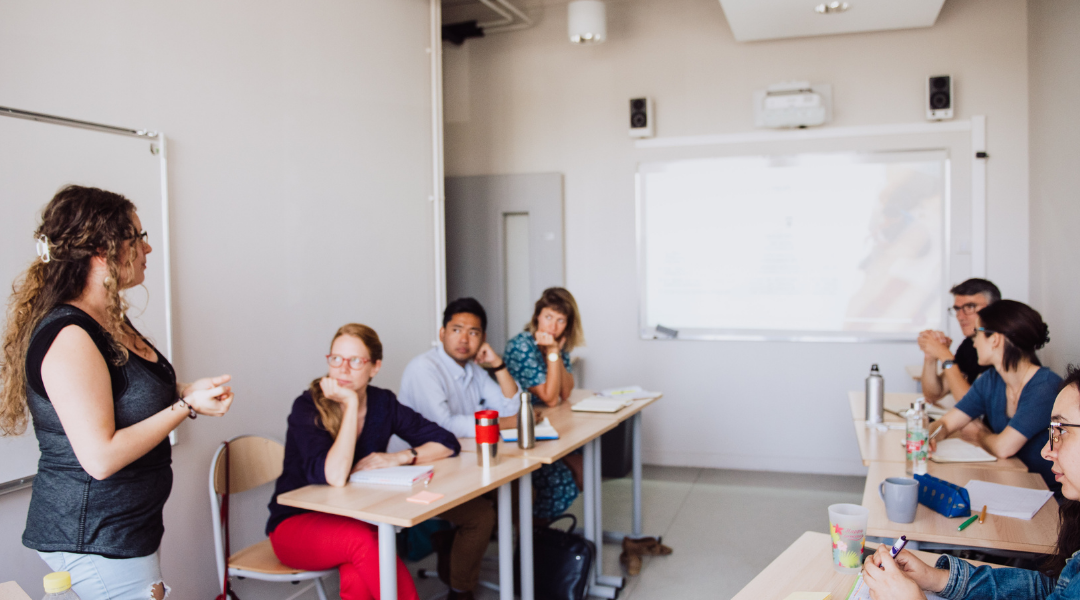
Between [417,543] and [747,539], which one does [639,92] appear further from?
[417,543]

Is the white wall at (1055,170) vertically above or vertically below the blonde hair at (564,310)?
above

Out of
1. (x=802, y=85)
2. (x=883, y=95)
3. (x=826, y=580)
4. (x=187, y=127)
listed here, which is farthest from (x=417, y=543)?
(x=883, y=95)

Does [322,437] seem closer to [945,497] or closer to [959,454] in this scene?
[945,497]

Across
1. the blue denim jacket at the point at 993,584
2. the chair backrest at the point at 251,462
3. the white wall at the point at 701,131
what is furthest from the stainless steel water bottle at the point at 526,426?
the white wall at the point at 701,131

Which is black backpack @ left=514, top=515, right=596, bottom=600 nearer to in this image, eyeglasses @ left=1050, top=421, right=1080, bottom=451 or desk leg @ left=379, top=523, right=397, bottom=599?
desk leg @ left=379, top=523, right=397, bottom=599

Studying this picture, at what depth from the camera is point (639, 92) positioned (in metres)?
5.32

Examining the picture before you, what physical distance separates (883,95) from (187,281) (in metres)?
4.30

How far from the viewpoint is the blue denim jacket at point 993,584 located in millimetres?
1524

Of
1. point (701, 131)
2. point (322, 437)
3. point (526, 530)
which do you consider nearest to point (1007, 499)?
point (526, 530)

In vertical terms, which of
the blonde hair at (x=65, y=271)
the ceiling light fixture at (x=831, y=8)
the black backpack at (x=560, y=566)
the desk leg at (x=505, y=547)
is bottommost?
the black backpack at (x=560, y=566)

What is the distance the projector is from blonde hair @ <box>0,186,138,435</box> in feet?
13.5

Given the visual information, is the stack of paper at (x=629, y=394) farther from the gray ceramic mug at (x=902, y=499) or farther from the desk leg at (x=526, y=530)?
the gray ceramic mug at (x=902, y=499)

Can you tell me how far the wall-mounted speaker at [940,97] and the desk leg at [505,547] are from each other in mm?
3783

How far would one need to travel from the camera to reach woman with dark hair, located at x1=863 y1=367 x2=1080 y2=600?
1393 millimetres
